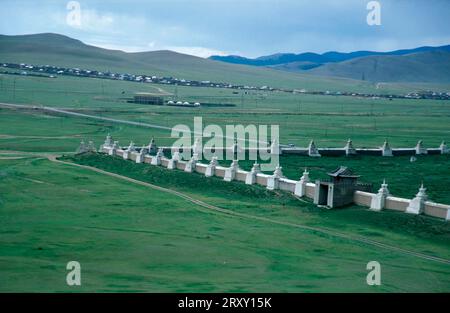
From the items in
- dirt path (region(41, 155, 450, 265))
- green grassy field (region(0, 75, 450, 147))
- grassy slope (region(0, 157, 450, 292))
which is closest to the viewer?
grassy slope (region(0, 157, 450, 292))

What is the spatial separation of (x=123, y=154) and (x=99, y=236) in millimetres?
25956

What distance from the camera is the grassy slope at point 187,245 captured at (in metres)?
23.5

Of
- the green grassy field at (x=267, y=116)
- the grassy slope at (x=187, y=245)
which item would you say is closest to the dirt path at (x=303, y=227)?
the grassy slope at (x=187, y=245)

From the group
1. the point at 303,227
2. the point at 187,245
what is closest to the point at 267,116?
the point at 303,227

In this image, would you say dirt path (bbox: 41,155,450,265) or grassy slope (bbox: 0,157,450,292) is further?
dirt path (bbox: 41,155,450,265)

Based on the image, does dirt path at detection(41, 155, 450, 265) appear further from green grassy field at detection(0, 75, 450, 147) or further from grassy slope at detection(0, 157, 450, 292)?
green grassy field at detection(0, 75, 450, 147)

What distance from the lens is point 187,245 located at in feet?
93.5

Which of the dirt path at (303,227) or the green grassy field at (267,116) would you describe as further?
the green grassy field at (267,116)

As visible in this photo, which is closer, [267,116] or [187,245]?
[187,245]

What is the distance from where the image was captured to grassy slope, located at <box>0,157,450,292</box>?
23516 mm

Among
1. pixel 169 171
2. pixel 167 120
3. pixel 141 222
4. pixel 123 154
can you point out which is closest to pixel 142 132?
pixel 167 120

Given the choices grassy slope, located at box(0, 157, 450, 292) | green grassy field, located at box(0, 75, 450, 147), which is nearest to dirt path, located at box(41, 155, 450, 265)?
grassy slope, located at box(0, 157, 450, 292)

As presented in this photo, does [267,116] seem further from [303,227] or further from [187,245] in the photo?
[187,245]

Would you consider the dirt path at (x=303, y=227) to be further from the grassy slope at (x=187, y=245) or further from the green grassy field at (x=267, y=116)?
the green grassy field at (x=267, y=116)
